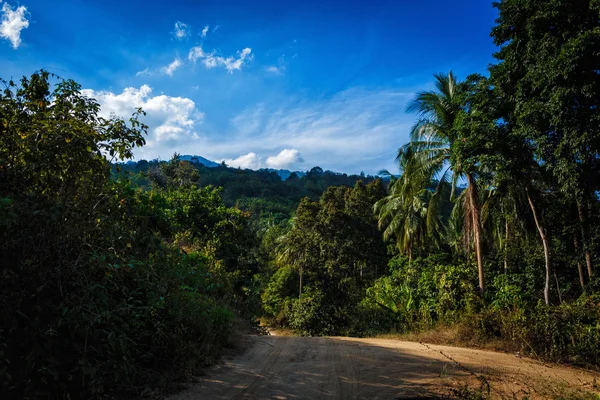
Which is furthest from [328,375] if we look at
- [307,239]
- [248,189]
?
[248,189]

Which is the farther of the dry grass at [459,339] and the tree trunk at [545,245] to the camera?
the tree trunk at [545,245]

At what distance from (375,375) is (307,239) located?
17.4 meters

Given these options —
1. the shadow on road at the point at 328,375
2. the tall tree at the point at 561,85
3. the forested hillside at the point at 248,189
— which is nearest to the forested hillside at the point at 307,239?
the tall tree at the point at 561,85

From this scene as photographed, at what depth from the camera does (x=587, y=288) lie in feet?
37.8

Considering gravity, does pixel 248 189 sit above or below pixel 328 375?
above

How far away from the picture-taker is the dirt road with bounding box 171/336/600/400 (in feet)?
17.1

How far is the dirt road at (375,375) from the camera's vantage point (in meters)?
5.22

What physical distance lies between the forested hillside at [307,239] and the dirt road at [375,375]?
0.70 m

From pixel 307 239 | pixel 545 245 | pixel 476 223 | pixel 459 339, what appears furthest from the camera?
pixel 307 239

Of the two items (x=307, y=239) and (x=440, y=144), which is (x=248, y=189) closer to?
(x=307, y=239)

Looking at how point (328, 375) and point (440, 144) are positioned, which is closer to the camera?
point (328, 375)

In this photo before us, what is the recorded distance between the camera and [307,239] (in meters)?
23.4

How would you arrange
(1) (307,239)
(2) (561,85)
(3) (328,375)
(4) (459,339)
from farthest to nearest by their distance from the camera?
(1) (307,239), (4) (459,339), (2) (561,85), (3) (328,375)

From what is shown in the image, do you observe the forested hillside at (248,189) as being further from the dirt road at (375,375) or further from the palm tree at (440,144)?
the dirt road at (375,375)
